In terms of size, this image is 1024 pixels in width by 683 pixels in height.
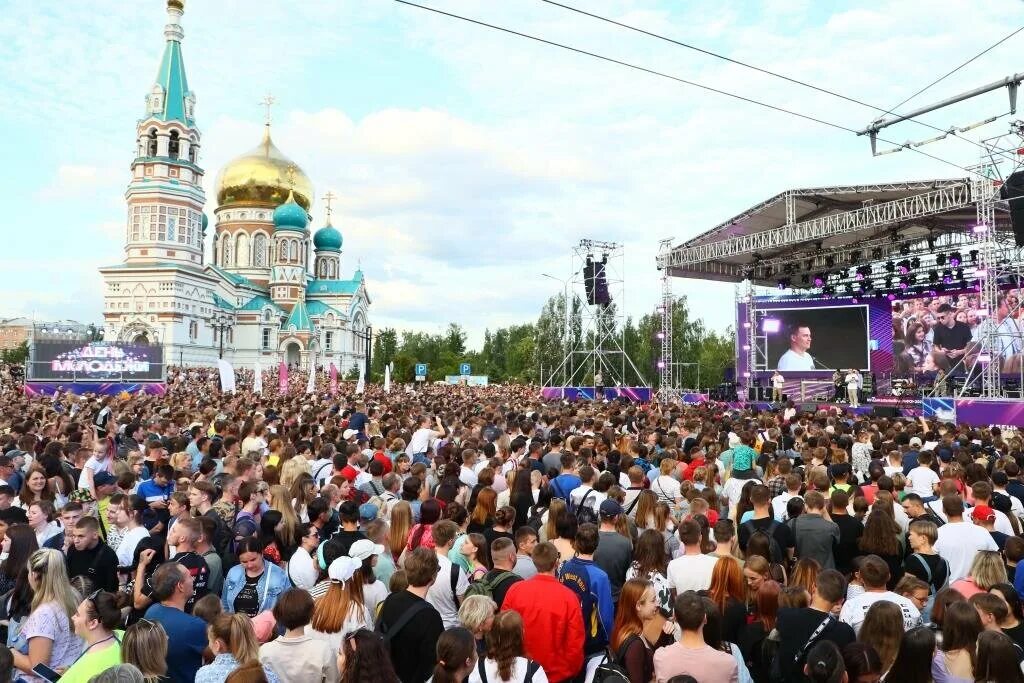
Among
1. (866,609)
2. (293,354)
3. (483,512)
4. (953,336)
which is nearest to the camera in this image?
(866,609)

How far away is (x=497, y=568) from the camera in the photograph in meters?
4.98

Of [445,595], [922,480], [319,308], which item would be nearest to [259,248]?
[319,308]

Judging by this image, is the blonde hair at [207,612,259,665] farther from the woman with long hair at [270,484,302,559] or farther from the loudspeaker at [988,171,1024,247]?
the loudspeaker at [988,171,1024,247]

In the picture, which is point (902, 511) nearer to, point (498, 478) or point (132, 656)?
point (498, 478)

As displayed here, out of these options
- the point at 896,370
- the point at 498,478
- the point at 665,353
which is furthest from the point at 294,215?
the point at 498,478

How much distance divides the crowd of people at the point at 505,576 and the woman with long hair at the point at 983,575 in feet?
0.05

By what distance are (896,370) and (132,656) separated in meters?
33.3

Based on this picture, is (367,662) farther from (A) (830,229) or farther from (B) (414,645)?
(A) (830,229)

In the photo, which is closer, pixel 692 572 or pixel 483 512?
pixel 692 572

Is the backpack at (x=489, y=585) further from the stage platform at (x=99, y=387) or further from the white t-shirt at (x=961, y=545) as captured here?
the stage platform at (x=99, y=387)

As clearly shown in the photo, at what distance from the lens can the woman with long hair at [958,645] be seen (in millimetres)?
3898

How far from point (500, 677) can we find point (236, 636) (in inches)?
53.0

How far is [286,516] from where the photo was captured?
232 inches

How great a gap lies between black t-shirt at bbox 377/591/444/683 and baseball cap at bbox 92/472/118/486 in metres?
4.68
